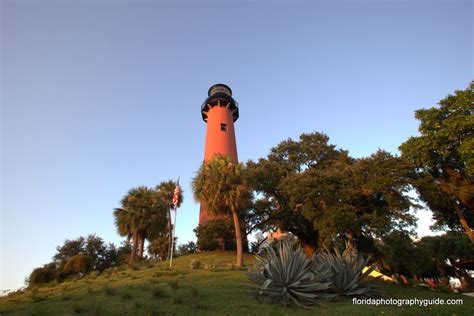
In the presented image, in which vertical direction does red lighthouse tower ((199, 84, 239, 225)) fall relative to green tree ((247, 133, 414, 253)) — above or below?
above

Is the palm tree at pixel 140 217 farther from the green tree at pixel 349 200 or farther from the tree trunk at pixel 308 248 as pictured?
the tree trunk at pixel 308 248

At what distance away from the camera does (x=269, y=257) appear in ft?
34.8

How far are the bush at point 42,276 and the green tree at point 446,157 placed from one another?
29773mm

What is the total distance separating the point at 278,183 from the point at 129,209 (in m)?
16.6

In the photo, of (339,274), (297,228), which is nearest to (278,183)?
(297,228)

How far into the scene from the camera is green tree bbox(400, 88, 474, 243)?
19.0 metres

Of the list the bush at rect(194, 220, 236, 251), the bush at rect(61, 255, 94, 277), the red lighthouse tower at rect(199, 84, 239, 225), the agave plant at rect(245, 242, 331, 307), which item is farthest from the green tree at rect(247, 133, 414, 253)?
the bush at rect(61, 255, 94, 277)

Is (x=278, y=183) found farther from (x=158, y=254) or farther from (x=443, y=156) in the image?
(x=158, y=254)

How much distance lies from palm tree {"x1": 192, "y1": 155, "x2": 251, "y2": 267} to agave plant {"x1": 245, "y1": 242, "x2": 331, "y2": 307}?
9.50 metres

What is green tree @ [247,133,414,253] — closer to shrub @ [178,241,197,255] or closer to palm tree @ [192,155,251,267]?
palm tree @ [192,155,251,267]

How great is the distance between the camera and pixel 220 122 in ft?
125

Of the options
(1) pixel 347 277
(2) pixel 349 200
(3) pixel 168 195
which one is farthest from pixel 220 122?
(1) pixel 347 277

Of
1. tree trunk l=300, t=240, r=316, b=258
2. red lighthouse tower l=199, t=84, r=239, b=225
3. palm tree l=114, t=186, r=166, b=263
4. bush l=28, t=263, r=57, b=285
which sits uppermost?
red lighthouse tower l=199, t=84, r=239, b=225

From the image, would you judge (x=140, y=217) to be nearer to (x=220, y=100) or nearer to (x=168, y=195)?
(x=168, y=195)
